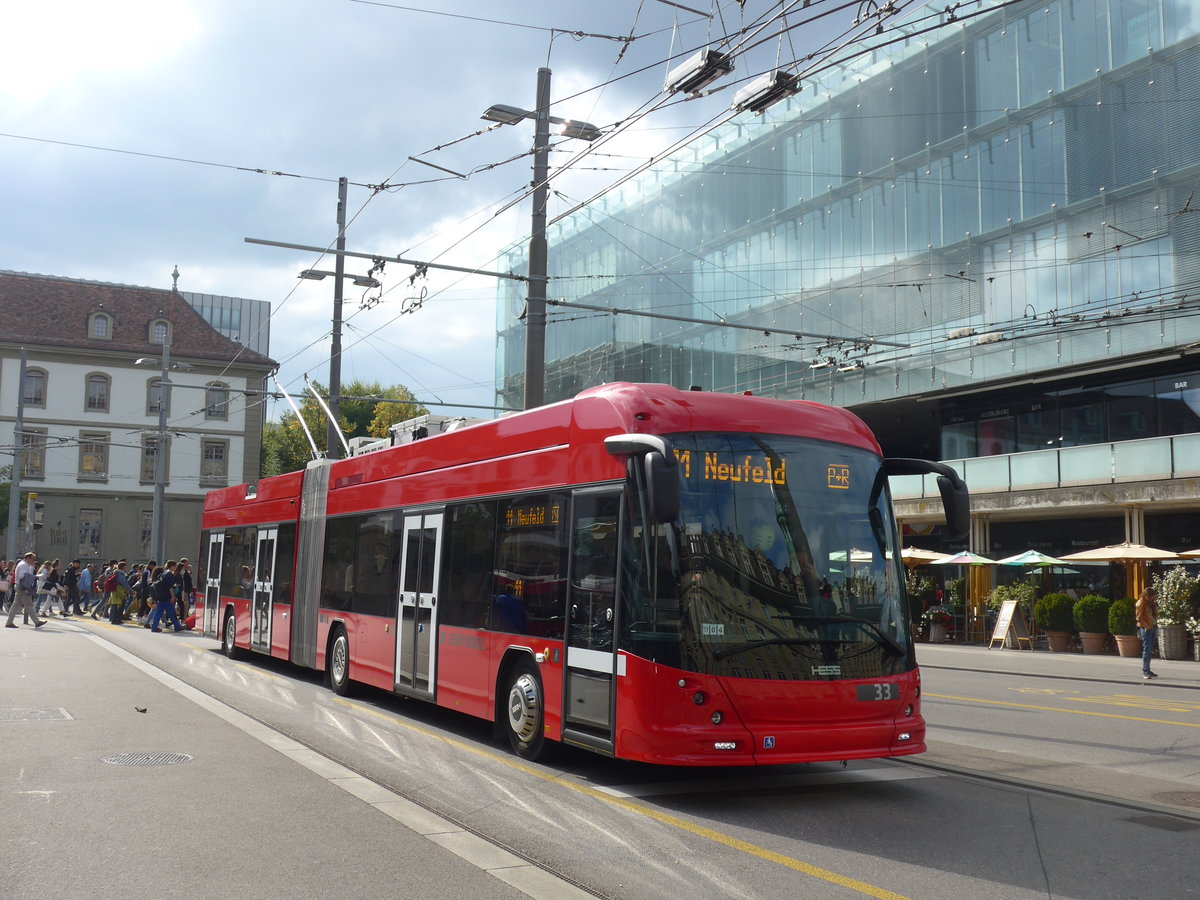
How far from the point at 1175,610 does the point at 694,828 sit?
23.4 meters

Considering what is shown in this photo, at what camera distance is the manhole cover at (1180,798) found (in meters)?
8.88

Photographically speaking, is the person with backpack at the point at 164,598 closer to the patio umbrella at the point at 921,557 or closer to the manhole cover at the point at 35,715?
the manhole cover at the point at 35,715

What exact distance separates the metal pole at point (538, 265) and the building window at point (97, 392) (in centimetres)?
5430

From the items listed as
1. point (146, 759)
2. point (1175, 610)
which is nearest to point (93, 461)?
point (1175, 610)

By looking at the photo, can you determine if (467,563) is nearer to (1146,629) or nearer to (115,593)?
(1146,629)

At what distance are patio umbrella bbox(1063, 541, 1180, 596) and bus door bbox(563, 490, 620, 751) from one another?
75.6ft

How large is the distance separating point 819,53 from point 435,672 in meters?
6.72

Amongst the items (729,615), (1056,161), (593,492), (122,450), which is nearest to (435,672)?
(593,492)

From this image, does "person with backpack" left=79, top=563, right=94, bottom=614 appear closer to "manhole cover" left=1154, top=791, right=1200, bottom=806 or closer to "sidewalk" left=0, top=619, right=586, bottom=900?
"sidewalk" left=0, top=619, right=586, bottom=900

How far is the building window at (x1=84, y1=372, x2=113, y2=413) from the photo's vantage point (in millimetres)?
65188

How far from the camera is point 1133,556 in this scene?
1143 inches

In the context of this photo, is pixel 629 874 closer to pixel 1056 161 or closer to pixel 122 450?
pixel 1056 161

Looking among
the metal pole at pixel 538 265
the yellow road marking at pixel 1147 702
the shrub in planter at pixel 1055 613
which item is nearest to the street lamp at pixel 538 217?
the metal pole at pixel 538 265

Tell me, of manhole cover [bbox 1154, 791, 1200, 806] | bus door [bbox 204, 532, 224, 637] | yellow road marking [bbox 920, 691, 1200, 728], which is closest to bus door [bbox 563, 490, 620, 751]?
manhole cover [bbox 1154, 791, 1200, 806]
